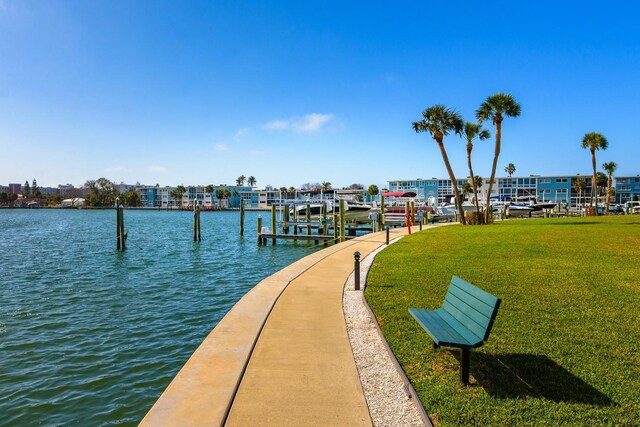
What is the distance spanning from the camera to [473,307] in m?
5.55

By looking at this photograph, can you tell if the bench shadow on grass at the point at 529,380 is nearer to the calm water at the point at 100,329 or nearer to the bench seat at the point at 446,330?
the bench seat at the point at 446,330

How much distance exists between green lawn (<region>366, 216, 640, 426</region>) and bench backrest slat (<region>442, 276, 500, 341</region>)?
62 centimetres

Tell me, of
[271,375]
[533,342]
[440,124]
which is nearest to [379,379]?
[271,375]

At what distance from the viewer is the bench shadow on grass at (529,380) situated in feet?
15.5

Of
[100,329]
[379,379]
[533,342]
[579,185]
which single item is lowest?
[100,329]

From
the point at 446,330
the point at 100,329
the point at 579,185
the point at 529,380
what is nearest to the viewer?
the point at 529,380

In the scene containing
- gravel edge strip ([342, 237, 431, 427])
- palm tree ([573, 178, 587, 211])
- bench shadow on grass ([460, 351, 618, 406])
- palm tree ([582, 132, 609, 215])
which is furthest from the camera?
palm tree ([573, 178, 587, 211])

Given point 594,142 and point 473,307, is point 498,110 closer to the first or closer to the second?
point 594,142

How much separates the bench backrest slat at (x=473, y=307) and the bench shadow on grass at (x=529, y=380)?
62 centimetres

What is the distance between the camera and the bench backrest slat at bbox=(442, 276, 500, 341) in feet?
16.2

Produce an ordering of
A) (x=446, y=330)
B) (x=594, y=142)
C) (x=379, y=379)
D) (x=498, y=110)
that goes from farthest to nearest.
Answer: (x=594, y=142), (x=498, y=110), (x=446, y=330), (x=379, y=379)

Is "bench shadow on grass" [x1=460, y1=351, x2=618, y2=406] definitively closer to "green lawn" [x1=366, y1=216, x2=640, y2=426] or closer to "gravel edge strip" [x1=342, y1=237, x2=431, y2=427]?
"green lawn" [x1=366, y1=216, x2=640, y2=426]

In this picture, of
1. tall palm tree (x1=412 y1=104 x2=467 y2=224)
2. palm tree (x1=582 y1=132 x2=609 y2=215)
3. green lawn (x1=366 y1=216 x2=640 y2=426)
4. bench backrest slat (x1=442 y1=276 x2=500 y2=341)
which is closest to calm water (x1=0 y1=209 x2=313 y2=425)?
green lawn (x1=366 y1=216 x2=640 y2=426)

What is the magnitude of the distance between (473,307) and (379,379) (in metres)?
1.58
